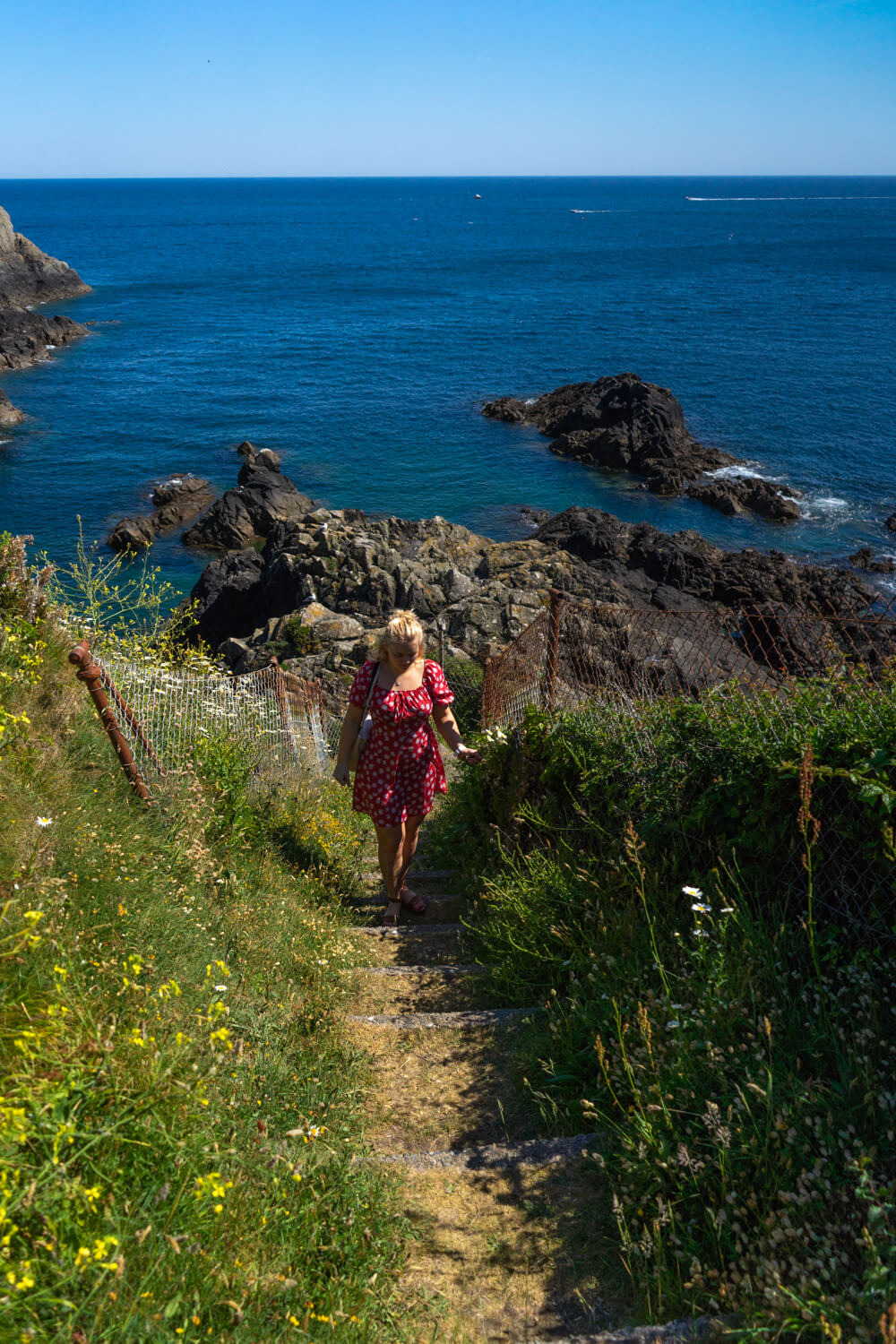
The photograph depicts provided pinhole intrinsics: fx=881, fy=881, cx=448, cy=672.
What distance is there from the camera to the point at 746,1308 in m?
2.36

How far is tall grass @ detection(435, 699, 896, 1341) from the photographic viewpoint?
2600 mm

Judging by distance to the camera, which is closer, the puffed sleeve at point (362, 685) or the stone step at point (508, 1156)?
the stone step at point (508, 1156)

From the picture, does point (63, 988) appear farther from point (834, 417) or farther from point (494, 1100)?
point (834, 417)

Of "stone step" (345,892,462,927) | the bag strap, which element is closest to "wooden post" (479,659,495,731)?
"stone step" (345,892,462,927)

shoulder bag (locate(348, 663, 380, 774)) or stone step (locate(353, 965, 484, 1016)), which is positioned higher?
shoulder bag (locate(348, 663, 380, 774))

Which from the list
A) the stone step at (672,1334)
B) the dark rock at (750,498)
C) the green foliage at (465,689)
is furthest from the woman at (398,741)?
the dark rock at (750,498)

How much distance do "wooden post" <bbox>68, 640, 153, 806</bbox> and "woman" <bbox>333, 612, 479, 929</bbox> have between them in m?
1.16

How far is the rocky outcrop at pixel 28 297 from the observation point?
5306 cm

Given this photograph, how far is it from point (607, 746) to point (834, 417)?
133 ft

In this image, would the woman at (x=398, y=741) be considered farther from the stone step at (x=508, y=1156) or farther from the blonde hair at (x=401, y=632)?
the stone step at (x=508, y=1156)

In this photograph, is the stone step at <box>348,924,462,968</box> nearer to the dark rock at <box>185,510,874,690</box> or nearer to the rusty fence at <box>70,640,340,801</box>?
the rusty fence at <box>70,640,340,801</box>

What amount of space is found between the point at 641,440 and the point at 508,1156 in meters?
34.0

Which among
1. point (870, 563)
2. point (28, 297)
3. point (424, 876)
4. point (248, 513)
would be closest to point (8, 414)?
point (248, 513)

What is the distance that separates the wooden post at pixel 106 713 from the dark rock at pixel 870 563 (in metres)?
24.0
